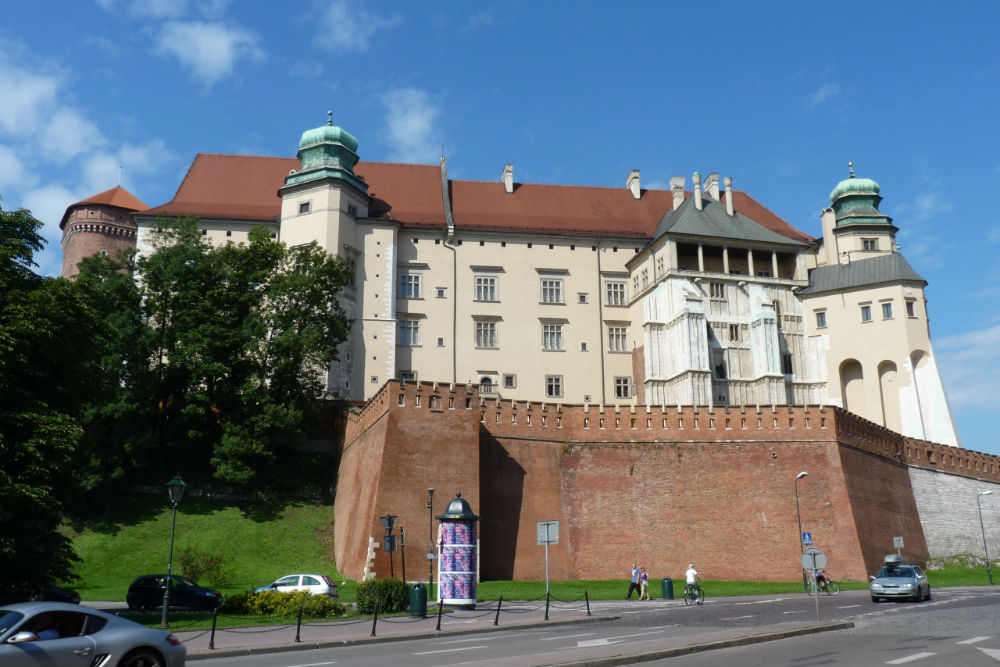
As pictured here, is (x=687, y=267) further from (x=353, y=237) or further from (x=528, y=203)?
(x=353, y=237)

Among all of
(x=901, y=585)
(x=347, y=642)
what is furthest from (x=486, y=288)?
(x=347, y=642)

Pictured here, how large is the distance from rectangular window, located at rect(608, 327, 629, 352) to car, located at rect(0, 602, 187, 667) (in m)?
50.7

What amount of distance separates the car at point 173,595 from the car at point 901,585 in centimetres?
2173

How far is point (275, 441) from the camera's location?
1884 inches

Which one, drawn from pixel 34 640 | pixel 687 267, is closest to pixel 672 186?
pixel 687 267

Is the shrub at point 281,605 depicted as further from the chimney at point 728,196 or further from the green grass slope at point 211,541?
the chimney at point 728,196

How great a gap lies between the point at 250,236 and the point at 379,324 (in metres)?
10.7

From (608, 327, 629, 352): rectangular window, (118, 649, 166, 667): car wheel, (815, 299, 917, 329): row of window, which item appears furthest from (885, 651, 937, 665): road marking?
(608, 327, 629, 352): rectangular window

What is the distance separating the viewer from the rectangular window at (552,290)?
6228cm

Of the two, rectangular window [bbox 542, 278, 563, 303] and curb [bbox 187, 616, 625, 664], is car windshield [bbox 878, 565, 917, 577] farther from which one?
rectangular window [bbox 542, 278, 563, 303]

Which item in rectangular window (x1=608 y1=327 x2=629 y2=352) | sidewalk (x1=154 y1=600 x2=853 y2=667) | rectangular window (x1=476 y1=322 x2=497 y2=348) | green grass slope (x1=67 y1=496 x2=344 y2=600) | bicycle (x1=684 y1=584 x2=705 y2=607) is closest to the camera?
sidewalk (x1=154 y1=600 x2=853 y2=667)

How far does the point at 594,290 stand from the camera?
62.8m

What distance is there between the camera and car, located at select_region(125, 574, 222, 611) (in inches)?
1128

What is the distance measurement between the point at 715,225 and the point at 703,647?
47812 millimetres
